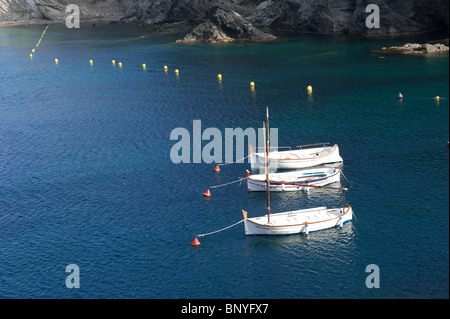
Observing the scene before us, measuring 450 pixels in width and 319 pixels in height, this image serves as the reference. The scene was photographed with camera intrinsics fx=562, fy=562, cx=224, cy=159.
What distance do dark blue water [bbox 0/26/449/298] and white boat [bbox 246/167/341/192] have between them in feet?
4.52

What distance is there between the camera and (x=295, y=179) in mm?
81250

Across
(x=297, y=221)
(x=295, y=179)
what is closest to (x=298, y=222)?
A: (x=297, y=221)

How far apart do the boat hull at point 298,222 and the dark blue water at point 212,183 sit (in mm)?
1265

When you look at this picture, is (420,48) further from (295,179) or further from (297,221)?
(297,221)

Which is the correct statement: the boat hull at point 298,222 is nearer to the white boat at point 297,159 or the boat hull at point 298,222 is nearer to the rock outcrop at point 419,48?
the white boat at point 297,159

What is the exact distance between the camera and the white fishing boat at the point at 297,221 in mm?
67625

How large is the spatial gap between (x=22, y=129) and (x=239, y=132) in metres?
44.5

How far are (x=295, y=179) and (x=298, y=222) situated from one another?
536 inches

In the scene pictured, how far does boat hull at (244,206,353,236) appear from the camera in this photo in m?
67.6

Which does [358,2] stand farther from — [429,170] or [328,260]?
Result: [328,260]

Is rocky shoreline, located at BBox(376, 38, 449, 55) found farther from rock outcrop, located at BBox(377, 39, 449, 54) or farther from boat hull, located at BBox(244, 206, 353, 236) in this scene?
boat hull, located at BBox(244, 206, 353, 236)

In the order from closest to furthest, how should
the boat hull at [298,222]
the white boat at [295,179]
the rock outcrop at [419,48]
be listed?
the boat hull at [298,222], the white boat at [295,179], the rock outcrop at [419,48]

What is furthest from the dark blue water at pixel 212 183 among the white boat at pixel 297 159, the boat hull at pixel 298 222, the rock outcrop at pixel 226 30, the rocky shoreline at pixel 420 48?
the rock outcrop at pixel 226 30

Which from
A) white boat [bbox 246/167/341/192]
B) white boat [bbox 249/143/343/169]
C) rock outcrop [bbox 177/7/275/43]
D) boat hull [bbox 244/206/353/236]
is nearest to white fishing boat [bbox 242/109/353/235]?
boat hull [bbox 244/206/353/236]
